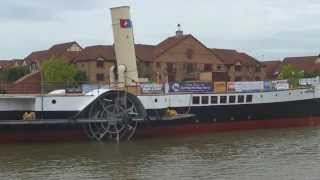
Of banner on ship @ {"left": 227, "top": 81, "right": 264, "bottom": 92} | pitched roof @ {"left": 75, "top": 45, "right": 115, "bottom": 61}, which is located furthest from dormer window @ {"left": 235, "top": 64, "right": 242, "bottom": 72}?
banner on ship @ {"left": 227, "top": 81, "right": 264, "bottom": 92}

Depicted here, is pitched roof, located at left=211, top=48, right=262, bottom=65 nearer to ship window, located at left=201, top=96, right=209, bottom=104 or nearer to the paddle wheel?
ship window, located at left=201, top=96, right=209, bottom=104

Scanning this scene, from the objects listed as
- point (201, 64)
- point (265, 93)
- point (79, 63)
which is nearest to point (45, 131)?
point (265, 93)

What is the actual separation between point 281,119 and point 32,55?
66.3 meters

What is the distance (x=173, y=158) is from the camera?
2622cm

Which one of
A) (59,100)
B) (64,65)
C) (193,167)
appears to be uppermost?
(64,65)

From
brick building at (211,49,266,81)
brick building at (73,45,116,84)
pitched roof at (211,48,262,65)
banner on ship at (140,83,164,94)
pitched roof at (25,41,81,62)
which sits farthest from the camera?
pitched roof at (211,48,262,65)

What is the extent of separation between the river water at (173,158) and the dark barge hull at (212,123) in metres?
0.85

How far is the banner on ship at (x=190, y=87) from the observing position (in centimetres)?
3639

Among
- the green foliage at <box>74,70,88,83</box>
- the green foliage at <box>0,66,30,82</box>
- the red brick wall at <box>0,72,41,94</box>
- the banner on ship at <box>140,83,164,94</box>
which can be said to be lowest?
the banner on ship at <box>140,83,164,94</box>

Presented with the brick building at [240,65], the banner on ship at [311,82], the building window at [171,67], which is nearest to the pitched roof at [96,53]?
the building window at [171,67]

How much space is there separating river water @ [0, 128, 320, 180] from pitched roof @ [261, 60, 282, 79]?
7154 centimetres

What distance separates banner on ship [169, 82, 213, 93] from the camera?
119 feet

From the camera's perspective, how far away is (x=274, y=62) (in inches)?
4456

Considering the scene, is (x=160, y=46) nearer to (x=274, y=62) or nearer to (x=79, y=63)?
(x=79, y=63)
